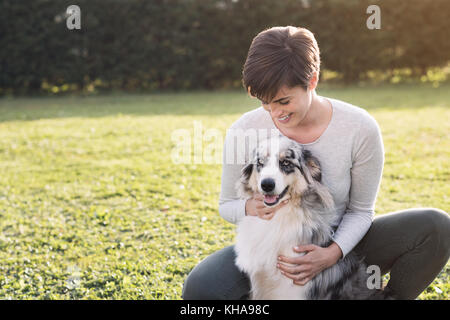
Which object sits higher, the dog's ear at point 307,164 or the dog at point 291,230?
the dog's ear at point 307,164

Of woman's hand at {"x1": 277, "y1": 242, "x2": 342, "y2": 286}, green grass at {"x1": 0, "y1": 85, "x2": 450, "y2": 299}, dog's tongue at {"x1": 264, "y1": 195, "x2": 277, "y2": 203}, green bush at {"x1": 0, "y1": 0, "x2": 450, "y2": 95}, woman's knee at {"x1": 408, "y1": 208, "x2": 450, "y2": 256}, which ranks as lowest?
green grass at {"x1": 0, "y1": 85, "x2": 450, "y2": 299}

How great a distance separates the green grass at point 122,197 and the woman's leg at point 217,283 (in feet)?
3.03

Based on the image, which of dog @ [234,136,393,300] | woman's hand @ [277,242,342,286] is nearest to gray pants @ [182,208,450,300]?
dog @ [234,136,393,300]

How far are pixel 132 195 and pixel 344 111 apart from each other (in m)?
3.91

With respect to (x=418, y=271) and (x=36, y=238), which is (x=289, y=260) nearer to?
(x=418, y=271)

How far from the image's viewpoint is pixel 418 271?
2.61 metres

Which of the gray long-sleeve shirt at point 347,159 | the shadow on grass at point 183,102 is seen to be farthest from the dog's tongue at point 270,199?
the shadow on grass at point 183,102

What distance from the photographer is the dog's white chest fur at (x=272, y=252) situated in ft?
8.40

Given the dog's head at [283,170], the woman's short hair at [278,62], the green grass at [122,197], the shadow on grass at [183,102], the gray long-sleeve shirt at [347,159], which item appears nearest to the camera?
the woman's short hair at [278,62]

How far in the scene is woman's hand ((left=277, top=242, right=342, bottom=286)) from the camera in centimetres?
246

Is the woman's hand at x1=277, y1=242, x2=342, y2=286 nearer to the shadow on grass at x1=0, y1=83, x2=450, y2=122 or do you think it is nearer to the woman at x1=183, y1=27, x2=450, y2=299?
the woman at x1=183, y1=27, x2=450, y2=299

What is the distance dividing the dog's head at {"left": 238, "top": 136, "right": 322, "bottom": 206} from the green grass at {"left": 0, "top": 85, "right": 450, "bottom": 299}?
1.50 metres

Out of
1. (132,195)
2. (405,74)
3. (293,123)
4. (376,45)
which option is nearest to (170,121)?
(132,195)

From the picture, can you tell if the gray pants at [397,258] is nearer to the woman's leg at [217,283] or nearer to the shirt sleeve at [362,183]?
the woman's leg at [217,283]
